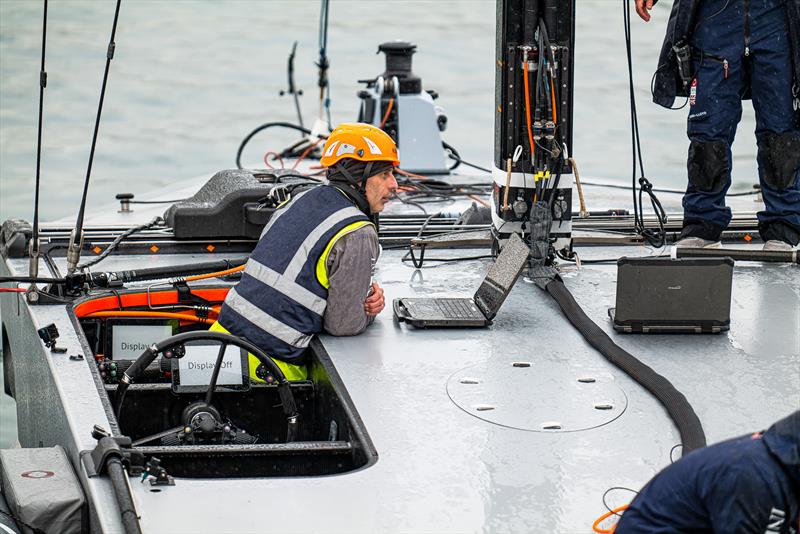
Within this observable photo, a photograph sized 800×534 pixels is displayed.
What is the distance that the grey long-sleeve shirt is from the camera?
4238 mm

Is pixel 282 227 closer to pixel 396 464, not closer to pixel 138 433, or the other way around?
pixel 138 433

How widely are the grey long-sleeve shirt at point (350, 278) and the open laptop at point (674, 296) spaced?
0.84 m

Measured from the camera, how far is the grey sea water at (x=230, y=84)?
51.4 ft

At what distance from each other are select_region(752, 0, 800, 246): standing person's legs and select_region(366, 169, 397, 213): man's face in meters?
1.73

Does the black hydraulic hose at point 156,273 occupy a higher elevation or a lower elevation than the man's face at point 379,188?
lower

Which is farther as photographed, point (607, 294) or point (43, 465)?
point (607, 294)

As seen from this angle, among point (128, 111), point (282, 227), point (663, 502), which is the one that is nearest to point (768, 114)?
point (282, 227)

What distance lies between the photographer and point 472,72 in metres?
21.9

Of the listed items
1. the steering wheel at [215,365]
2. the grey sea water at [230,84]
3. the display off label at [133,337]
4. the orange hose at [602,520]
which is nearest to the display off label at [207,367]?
the steering wheel at [215,365]

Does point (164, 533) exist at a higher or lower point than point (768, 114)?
lower

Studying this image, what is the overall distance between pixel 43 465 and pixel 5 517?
19 centimetres

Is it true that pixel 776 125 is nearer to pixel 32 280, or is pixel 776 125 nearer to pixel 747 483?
pixel 32 280

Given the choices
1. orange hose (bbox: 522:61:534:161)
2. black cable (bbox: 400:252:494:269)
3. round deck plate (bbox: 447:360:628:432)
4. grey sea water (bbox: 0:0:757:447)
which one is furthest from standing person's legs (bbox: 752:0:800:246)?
grey sea water (bbox: 0:0:757:447)

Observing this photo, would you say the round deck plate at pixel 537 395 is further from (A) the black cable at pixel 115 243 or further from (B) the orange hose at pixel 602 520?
(A) the black cable at pixel 115 243
